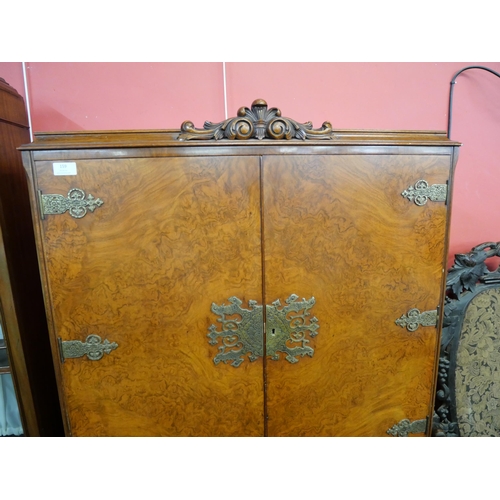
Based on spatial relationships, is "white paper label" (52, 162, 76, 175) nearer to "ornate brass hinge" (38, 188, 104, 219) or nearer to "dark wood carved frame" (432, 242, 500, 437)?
"ornate brass hinge" (38, 188, 104, 219)

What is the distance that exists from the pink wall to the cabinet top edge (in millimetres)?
471

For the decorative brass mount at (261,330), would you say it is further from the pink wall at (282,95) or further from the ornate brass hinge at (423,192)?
the pink wall at (282,95)

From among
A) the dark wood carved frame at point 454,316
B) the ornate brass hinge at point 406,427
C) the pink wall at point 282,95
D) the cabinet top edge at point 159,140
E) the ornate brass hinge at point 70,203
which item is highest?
the pink wall at point 282,95

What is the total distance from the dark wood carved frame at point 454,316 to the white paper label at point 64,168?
1.53 meters

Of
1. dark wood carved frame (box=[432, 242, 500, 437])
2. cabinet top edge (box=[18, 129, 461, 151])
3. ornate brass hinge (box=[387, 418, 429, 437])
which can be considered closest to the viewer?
cabinet top edge (box=[18, 129, 461, 151])

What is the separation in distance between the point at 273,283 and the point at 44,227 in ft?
2.49

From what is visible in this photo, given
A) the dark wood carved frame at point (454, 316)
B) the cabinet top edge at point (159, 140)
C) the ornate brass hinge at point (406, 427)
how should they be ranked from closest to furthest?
the cabinet top edge at point (159, 140), the ornate brass hinge at point (406, 427), the dark wood carved frame at point (454, 316)

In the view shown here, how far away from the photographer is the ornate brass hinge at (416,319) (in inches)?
45.6

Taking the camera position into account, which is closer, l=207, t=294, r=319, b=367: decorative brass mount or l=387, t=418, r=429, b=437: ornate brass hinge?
l=207, t=294, r=319, b=367: decorative brass mount

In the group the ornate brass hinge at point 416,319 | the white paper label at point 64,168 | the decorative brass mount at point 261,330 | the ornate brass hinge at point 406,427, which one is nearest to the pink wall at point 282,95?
the white paper label at point 64,168

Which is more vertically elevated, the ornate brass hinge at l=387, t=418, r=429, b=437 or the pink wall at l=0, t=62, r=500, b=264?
the pink wall at l=0, t=62, r=500, b=264

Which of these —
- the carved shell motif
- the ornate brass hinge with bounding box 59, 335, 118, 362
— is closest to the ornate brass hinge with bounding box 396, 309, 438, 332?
the carved shell motif

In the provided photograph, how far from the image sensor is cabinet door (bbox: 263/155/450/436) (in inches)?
41.5

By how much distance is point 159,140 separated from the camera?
3.32 ft
